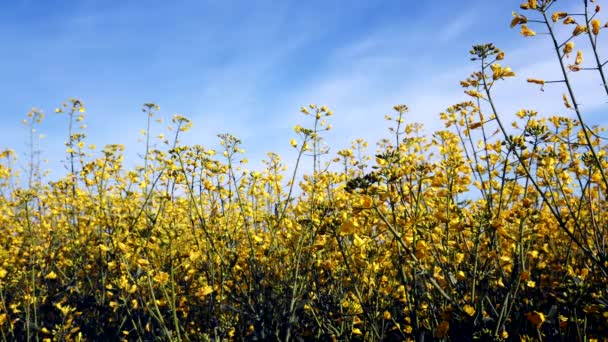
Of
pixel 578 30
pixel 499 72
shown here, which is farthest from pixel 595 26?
pixel 499 72

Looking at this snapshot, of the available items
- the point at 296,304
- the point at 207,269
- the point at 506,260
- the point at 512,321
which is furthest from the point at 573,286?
the point at 207,269

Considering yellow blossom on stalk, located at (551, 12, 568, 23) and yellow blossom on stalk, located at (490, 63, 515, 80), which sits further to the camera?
yellow blossom on stalk, located at (490, 63, 515, 80)

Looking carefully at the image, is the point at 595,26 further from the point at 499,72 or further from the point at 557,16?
the point at 499,72

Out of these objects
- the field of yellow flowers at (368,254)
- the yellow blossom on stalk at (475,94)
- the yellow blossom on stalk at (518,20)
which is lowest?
the field of yellow flowers at (368,254)

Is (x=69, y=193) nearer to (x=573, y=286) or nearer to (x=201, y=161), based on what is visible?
(x=201, y=161)

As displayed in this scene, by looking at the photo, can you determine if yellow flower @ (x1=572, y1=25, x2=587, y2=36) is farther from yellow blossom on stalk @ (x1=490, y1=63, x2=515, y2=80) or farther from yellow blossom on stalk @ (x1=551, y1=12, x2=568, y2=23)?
yellow blossom on stalk @ (x1=490, y1=63, x2=515, y2=80)

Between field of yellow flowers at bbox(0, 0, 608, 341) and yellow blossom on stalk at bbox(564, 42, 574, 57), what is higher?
yellow blossom on stalk at bbox(564, 42, 574, 57)

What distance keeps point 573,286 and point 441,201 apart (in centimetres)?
106

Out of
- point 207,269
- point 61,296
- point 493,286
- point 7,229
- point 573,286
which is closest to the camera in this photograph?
point 573,286

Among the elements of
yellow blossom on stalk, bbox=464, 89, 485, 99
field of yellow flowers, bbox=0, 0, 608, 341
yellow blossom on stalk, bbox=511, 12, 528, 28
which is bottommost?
field of yellow flowers, bbox=0, 0, 608, 341

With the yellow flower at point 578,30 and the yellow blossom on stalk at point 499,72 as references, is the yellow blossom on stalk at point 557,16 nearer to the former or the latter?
the yellow flower at point 578,30

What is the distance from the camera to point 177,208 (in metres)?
6.26

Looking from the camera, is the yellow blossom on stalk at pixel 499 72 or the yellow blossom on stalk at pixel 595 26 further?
the yellow blossom on stalk at pixel 499 72

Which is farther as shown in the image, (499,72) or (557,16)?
(499,72)
